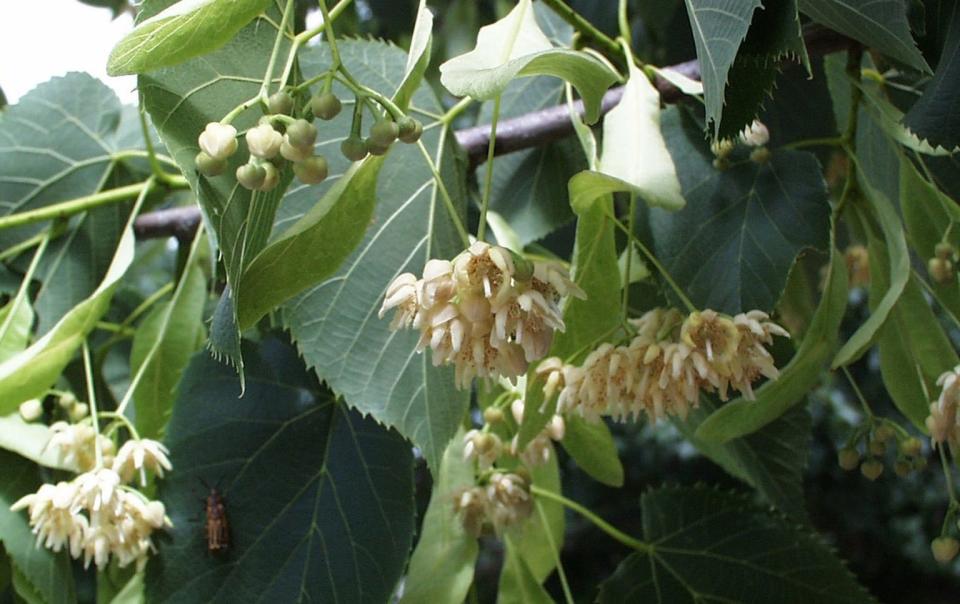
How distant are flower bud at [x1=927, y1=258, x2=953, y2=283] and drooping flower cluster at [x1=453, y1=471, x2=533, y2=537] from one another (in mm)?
382

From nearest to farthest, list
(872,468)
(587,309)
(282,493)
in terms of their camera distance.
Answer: (587,309), (872,468), (282,493)

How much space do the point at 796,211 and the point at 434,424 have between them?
382mm

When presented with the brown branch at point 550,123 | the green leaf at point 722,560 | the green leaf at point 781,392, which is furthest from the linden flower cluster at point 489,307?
the green leaf at point 722,560

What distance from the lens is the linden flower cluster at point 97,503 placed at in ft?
2.86

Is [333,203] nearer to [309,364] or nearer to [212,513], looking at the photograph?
[309,364]

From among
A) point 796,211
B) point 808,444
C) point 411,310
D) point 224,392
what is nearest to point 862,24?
point 796,211

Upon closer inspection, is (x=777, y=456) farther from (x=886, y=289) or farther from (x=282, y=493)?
(x=282, y=493)

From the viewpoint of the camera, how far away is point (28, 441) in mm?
966

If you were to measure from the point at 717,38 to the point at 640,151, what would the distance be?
96 mm

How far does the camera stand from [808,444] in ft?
3.60

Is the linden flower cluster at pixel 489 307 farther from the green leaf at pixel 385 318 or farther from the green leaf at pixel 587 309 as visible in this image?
the green leaf at pixel 385 318

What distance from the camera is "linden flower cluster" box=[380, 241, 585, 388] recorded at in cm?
63

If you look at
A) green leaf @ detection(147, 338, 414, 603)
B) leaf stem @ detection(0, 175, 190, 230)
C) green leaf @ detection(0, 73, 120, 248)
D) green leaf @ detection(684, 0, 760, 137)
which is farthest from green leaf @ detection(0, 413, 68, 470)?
green leaf @ detection(684, 0, 760, 137)

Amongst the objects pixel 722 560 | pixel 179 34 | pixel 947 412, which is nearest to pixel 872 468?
pixel 947 412
